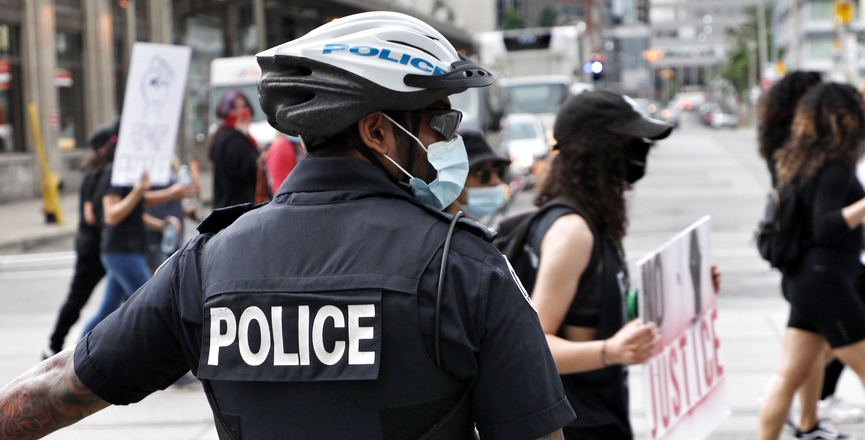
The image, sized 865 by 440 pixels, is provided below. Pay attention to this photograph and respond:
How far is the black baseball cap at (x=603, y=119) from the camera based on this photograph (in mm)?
3182

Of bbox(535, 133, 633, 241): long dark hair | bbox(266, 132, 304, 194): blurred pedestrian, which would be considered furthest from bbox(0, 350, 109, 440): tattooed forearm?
bbox(266, 132, 304, 194): blurred pedestrian

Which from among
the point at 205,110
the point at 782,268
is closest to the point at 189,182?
the point at 782,268

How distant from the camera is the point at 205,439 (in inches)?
221

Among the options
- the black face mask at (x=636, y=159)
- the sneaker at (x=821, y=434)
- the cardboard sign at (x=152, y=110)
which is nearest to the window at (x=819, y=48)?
the cardboard sign at (x=152, y=110)

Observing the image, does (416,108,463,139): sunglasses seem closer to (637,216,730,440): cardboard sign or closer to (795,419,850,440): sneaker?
(637,216,730,440): cardboard sign

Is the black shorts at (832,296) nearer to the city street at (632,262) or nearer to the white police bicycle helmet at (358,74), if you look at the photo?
the city street at (632,262)

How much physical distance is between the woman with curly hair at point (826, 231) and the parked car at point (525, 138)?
17.2 m

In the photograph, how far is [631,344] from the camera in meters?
2.89

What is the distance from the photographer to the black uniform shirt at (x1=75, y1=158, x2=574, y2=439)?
1589mm

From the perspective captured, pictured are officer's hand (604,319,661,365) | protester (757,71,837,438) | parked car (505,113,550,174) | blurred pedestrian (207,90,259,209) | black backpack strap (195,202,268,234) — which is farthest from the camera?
parked car (505,113,550,174)

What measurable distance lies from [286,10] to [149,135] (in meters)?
34.3

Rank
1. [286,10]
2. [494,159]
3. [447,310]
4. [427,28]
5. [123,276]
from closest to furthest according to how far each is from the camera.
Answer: [447,310]
[427,28]
[494,159]
[123,276]
[286,10]

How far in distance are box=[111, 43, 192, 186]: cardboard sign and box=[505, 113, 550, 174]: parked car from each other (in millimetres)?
14981

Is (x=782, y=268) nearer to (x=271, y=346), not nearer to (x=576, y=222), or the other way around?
(x=576, y=222)
